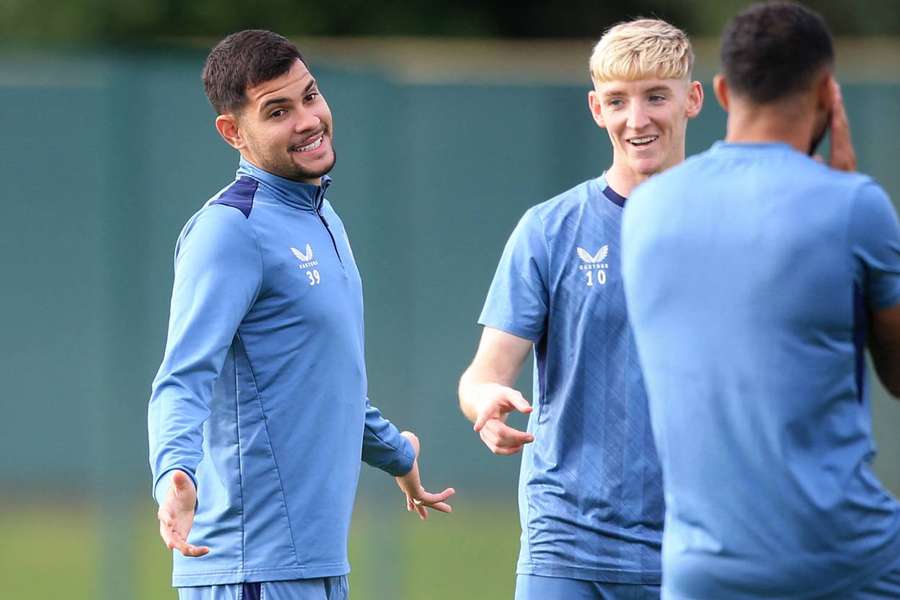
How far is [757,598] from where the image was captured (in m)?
2.94

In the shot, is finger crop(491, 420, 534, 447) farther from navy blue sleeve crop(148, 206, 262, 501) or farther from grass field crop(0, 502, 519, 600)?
grass field crop(0, 502, 519, 600)

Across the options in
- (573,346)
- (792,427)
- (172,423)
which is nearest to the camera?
(792,427)

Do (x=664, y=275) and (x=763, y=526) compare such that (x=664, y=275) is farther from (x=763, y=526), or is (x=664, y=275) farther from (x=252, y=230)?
(x=252, y=230)

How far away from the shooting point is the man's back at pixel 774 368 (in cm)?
287

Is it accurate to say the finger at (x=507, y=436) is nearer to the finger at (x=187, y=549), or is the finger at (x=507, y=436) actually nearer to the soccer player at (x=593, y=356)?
the soccer player at (x=593, y=356)

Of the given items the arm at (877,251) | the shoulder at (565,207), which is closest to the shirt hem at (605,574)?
the shoulder at (565,207)

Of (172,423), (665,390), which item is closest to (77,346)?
(172,423)

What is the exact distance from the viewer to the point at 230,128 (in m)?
4.19

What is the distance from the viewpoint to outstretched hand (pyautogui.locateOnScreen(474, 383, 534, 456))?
3.46 m

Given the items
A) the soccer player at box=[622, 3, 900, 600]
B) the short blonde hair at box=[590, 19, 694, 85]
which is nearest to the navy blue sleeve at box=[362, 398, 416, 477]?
the short blonde hair at box=[590, 19, 694, 85]

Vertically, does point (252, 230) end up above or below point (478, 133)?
below

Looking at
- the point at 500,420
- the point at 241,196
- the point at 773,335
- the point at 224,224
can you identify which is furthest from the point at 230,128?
the point at 773,335

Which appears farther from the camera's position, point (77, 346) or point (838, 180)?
point (77, 346)

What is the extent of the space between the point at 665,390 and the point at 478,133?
5741 millimetres
